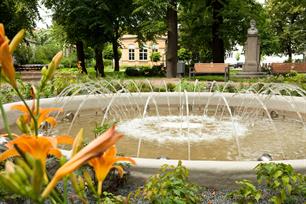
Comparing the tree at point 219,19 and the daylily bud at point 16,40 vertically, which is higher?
the tree at point 219,19

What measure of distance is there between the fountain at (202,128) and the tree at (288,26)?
2764 centimetres

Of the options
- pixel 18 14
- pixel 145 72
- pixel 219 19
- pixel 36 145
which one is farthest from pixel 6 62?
pixel 145 72

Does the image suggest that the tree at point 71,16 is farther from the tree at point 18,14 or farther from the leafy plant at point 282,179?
the leafy plant at point 282,179

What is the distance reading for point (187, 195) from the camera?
2.86 meters

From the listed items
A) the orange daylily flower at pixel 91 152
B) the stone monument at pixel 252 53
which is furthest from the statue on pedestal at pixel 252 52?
the orange daylily flower at pixel 91 152

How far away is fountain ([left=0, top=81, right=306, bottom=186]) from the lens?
3590mm

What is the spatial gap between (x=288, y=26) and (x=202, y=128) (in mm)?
33828

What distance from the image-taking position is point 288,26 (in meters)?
37.8

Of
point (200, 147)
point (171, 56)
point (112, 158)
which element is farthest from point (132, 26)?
point (112, 158)

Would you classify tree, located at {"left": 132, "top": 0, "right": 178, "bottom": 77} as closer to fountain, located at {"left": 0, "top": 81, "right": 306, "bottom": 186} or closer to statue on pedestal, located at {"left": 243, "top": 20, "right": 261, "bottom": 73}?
statue on pedestal, located at {"left": 243, "top": 20, "right": 261, "bottom": 73}

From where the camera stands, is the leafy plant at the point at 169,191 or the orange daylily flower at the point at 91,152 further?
the leafy plant at the point at 169,191

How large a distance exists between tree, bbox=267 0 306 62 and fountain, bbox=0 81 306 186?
27638 mm

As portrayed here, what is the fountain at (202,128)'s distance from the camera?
3590mm

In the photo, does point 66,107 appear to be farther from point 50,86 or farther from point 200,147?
point 200,147
